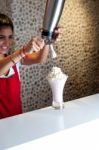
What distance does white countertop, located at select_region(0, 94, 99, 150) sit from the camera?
91 cm

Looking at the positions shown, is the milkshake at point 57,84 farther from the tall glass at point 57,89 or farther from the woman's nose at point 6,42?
the woman's nose at point 6,42

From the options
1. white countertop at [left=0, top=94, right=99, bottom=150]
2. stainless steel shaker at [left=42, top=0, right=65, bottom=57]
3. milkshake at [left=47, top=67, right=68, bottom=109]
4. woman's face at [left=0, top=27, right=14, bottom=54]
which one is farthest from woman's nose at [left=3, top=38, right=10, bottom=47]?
stainless steel shaker at [left=42, top=0, right=65, bottom=57]

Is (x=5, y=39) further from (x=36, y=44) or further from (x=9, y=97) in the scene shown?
(x=36, y=44)

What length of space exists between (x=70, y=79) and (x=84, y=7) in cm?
73

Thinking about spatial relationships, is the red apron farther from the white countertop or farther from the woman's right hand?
the woman's right hand

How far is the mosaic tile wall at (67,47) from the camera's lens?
2205mm

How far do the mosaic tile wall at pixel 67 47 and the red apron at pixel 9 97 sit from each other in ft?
2.66

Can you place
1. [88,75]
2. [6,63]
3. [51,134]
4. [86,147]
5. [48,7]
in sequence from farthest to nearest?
[88,75]
[6,63]
[86,147]
[51,134]
[48,7]

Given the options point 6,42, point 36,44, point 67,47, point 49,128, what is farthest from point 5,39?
point 67,47

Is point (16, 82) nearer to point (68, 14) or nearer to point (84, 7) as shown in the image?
point (68, 14)

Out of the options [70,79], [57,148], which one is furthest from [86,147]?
[70,79]

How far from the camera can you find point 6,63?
1218mm

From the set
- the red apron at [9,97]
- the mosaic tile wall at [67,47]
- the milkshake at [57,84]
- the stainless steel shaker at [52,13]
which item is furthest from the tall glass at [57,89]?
the mosaic tile wall at [67,47]

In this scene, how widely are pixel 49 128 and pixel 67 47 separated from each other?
1.64 metres
